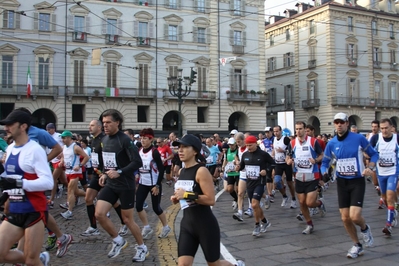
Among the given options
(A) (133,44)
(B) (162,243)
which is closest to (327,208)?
(B) (162,243)

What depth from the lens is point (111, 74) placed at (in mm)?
38781

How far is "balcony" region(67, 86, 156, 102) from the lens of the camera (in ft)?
123

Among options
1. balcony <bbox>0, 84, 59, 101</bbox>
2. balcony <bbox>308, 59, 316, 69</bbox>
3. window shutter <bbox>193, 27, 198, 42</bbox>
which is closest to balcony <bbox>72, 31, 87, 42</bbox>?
balcony <bbox>0, 84, 59, 101</bbox>

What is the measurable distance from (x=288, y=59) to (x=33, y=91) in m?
29.1

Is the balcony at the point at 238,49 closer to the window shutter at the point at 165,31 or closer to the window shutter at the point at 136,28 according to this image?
the window shutter at the point at 165,31

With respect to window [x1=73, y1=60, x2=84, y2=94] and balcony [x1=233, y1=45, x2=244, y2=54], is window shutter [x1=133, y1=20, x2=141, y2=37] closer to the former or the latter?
window [x1=73, y1=60, x2=84, y2=94]

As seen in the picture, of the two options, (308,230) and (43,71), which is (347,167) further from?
(43,71)

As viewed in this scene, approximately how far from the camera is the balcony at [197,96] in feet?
133

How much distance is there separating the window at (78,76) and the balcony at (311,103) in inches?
965

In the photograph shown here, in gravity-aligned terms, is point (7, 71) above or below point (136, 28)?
below

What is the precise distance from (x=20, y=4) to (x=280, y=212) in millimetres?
31645

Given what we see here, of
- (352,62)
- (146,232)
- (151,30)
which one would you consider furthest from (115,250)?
(352,62)

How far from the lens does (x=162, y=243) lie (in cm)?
741

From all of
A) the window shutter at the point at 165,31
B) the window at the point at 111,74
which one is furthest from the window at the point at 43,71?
the window shutter at the point at 165,31
